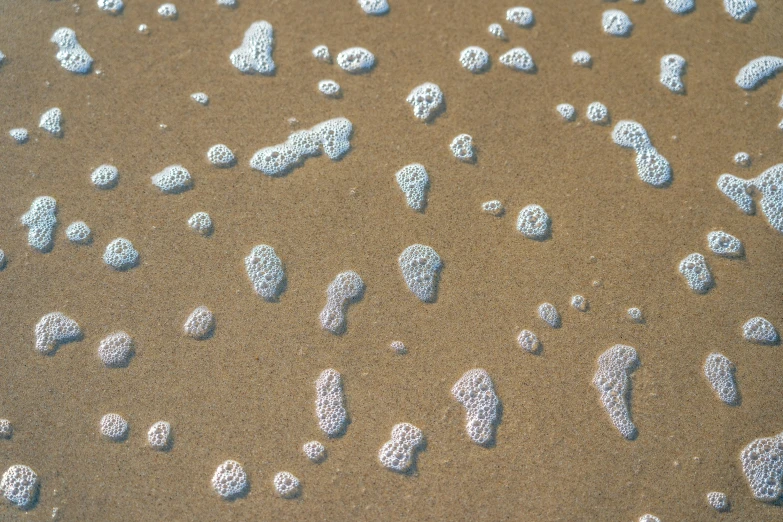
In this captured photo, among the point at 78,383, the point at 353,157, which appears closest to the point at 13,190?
the point at 78,383

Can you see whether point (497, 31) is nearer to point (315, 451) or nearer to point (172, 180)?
point (172, 180)

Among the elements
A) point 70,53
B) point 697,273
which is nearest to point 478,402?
point 697,273

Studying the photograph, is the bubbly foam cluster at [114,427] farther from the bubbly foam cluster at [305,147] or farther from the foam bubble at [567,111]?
the foam bubble at [567,111]

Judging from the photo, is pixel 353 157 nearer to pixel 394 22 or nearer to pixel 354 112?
pixel 354 112

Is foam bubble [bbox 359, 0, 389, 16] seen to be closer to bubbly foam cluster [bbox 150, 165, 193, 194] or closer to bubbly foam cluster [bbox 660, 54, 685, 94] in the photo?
bubbly foam cluster [bbox 150, 165, 193, 194]

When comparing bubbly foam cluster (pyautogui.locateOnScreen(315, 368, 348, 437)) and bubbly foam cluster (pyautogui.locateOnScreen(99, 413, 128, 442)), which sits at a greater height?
bubbly foam cluster (pyautogui.locateOnScreen(315, 368, 348, 437))

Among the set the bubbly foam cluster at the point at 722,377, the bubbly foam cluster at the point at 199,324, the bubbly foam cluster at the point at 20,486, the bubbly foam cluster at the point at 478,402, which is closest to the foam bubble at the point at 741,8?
the bubbly foam cluster at the point at 722,377

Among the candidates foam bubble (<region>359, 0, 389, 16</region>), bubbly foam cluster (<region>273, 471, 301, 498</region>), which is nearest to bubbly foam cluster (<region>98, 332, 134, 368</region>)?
bubbly foam cluster (<region>273, 471, 301, 498</region>)
